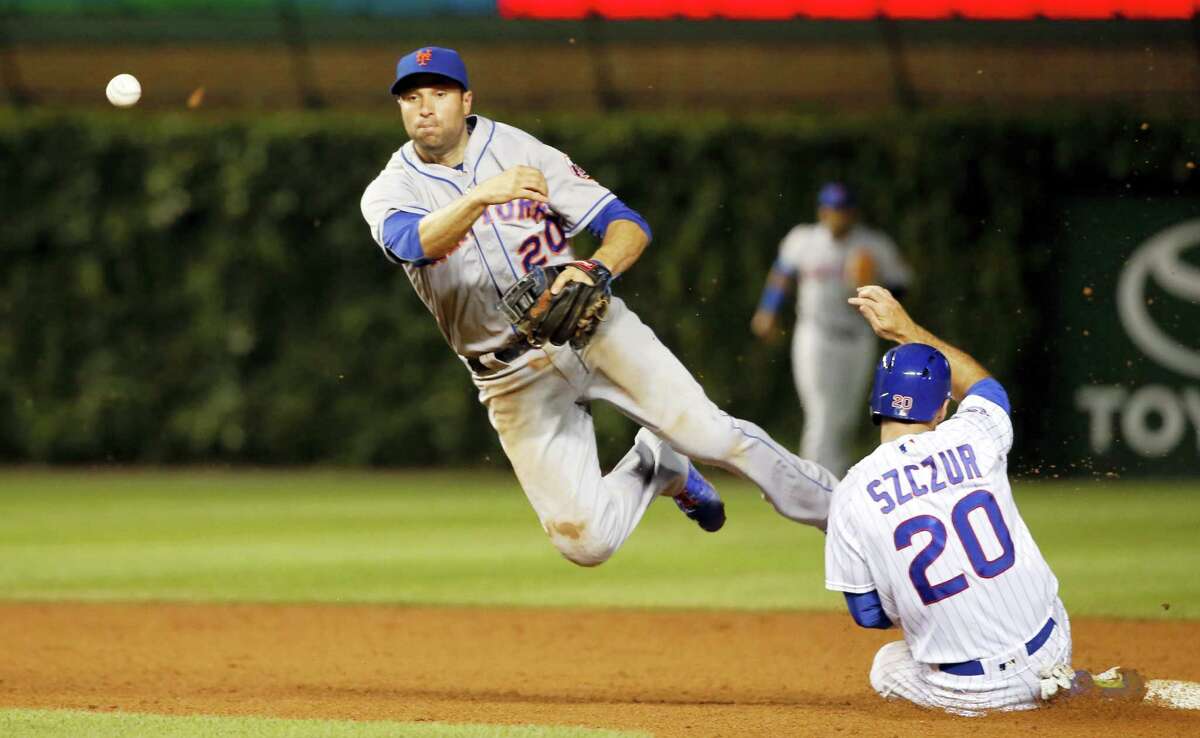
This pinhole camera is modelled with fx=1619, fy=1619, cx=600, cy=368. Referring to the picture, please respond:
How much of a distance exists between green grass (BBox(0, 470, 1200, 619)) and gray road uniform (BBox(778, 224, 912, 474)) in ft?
2.63

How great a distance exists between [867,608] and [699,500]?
1425mm

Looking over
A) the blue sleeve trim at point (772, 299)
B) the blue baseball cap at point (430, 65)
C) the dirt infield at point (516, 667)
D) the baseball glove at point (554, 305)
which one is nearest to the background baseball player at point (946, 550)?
the dirt infield at point (516, 667)

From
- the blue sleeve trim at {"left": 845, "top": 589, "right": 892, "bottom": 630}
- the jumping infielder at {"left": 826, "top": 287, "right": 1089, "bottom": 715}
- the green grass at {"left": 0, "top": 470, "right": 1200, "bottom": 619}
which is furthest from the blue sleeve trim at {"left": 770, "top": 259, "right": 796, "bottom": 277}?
the blue sleeve trim at {"left": 845, "top": 589, "right": 892, "bottom": 630}

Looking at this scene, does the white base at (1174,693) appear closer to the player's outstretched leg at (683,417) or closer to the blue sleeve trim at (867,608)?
the blue sleeve trim at (867,608)

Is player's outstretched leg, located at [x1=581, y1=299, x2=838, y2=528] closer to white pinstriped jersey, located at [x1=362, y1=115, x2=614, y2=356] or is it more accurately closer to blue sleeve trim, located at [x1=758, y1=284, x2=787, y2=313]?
white pinstriped jersey, located at [x1=362, y1=115, x2=614, y2=356]

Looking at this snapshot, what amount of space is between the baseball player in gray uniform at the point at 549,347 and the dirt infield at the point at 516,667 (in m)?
0.77

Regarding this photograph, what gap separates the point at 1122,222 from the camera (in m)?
12.8

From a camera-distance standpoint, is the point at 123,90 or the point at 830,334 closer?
the point at 123,90

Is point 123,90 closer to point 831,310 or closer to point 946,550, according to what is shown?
point 946,550

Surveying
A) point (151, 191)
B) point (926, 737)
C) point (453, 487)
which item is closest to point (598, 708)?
point (926, 737)

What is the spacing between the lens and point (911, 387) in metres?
5.00

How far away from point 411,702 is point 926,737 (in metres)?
1.91

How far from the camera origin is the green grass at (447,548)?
8617mm

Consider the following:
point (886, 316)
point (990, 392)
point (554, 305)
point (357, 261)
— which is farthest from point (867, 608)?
point (357, 261)
